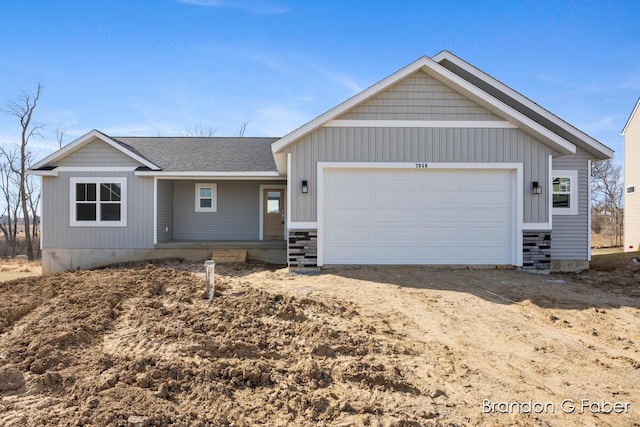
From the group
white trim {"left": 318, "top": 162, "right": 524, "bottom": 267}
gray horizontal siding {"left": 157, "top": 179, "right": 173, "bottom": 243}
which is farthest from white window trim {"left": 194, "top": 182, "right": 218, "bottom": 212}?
white trim {"left": 318, "top": 162, "right": 524, "bottom": 267}

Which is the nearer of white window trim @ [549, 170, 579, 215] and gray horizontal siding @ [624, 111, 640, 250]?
white window trim @ [549, 170, 579, 215]

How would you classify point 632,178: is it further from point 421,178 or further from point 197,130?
point 197,130

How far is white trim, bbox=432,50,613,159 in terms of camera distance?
394 inches

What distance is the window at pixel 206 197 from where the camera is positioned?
13883mm

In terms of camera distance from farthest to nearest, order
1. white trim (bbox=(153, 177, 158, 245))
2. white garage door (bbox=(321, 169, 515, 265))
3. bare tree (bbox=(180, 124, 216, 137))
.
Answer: bare tree (bbox=(180, 124, 216, 137)), white trim (bbox=(153, 177, 158, 245)), white garage door (bbox=(321, 169, 515, 265))

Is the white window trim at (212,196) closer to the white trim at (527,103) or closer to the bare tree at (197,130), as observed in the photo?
the white trim at (527,103)

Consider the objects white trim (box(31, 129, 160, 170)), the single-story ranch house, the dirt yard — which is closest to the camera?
the dirt yard

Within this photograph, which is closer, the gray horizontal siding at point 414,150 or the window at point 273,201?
the gray horizontal siding at point 414,150

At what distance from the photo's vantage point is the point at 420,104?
362 inches

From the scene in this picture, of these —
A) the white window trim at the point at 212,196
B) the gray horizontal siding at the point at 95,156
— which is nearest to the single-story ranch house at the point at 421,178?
the white window trim at the point at 212,196

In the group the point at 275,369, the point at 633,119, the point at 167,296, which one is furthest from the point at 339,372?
the point at 633,119

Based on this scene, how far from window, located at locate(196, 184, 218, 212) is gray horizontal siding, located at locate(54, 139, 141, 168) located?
2.82m

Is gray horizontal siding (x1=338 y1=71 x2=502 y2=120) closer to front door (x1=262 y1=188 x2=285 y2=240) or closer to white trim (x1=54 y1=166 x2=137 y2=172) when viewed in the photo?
front door (x1=262 y1=188 x2=285 y2=240)

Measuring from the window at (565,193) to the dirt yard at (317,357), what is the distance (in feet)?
12.7
